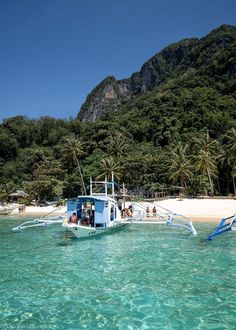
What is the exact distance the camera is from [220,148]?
5909cm

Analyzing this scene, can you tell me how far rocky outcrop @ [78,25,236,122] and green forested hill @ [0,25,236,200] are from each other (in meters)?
10.5

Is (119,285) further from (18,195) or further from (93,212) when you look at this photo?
(18,195)

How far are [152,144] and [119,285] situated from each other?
2835 inches

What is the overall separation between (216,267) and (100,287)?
4962 millimetres

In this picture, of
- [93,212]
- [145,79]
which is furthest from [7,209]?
[145,79]

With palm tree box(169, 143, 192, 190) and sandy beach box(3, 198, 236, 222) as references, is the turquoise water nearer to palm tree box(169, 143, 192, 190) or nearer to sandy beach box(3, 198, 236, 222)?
sandy beach box(3, 198, 236, 222)

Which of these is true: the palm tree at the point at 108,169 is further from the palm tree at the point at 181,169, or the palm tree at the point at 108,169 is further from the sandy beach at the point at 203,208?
the sandy beach at the point at 203,208

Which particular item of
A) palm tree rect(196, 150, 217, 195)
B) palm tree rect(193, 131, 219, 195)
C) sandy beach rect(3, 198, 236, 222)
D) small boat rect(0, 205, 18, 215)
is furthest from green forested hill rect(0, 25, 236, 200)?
sandy beach rect(3, 198, 236, 222)

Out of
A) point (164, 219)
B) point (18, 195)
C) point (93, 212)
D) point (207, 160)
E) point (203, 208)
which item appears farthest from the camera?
point (18, 195)

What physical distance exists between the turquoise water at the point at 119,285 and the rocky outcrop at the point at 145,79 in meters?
136

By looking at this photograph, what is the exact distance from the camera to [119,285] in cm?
1179

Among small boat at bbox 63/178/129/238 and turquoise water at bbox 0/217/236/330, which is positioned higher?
small boat at bbox 63/178/129/238

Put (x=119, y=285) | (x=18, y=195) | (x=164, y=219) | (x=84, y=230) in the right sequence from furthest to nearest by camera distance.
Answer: (x=18, y=195)
(x=164, y=219)
(x=84, y=230)
(x=119, y=285)

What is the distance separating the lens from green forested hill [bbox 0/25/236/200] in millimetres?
55125
